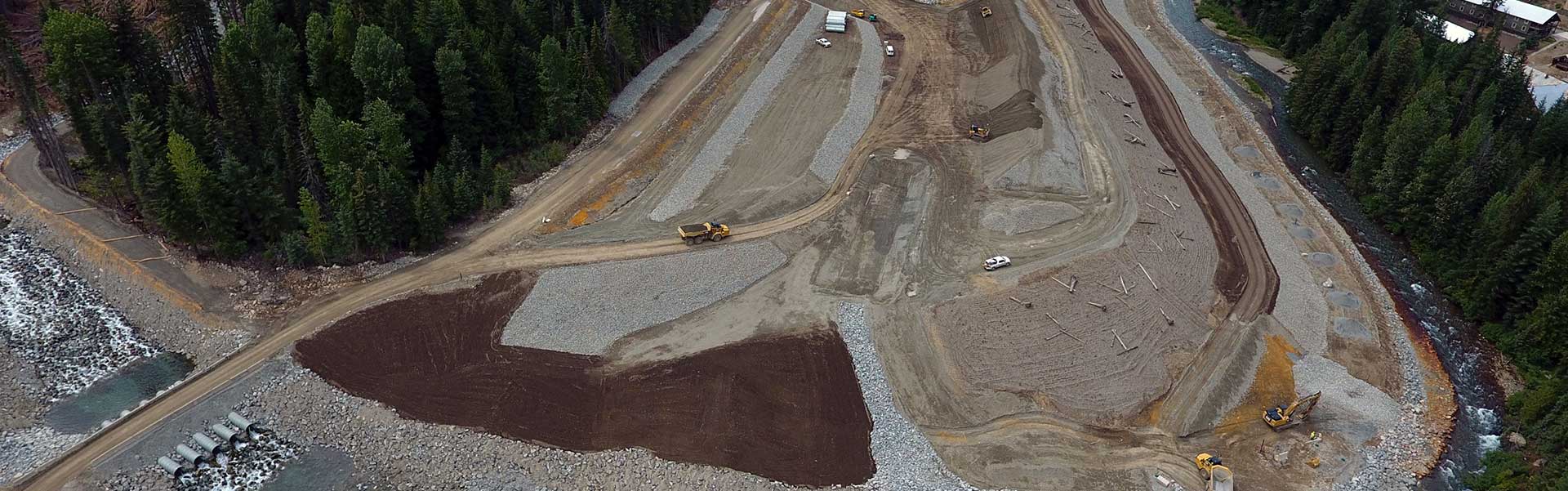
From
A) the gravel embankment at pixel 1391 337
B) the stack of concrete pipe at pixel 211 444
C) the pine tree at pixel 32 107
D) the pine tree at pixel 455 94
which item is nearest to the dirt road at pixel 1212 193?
the gravel embankment at pixel 1391 337

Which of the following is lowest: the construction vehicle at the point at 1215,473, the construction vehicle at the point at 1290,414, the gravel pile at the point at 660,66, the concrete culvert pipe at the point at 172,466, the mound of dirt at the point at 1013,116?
the construction vehicle at the point at 1215,473

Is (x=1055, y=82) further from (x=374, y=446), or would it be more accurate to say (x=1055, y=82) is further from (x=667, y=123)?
(x=374, y=446)

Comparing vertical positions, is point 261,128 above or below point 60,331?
above

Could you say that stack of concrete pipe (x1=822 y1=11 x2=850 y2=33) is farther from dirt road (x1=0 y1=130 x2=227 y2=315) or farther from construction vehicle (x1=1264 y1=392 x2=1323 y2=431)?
dirt road (x1=0 y1=130 x2=227 y2=315)

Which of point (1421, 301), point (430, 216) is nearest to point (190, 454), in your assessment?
point (430, 216)

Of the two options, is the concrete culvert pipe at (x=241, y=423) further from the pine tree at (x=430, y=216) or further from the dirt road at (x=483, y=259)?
the pine tree at (x=430, y=216)

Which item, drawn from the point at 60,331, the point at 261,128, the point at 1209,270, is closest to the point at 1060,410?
the point at 1209,270
